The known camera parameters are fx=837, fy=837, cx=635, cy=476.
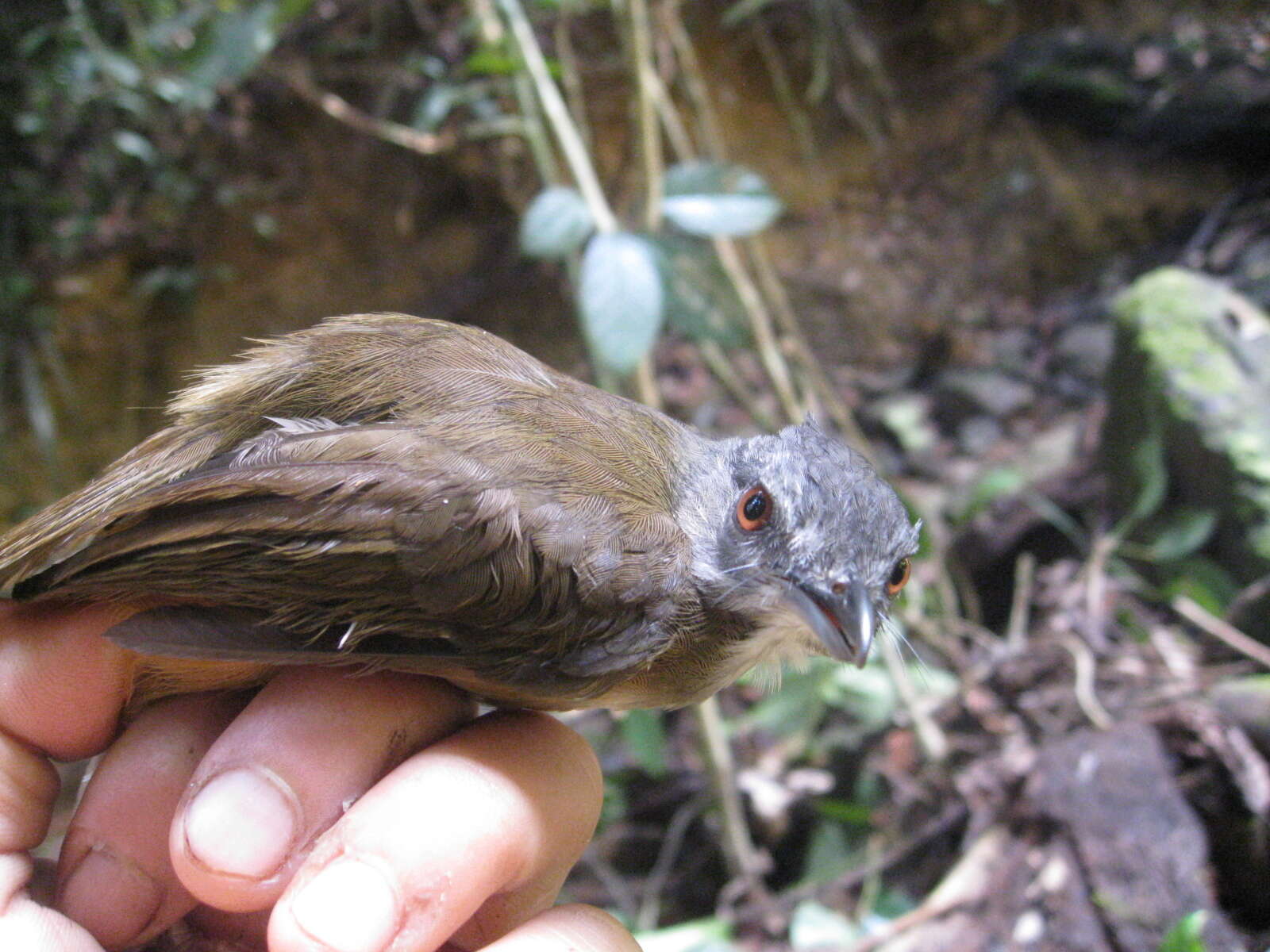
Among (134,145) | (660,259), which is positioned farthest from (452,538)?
(134,145)

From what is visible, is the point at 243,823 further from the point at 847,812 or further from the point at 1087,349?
the point at 1087,349

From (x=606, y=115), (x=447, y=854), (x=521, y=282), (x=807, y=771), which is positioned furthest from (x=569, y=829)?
(x=606, y=115)

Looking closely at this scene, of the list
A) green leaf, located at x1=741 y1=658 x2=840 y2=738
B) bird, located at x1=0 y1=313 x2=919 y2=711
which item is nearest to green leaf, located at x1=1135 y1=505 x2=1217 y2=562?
green leaf, located at x1=741 y1=658 x2=840 y2=738

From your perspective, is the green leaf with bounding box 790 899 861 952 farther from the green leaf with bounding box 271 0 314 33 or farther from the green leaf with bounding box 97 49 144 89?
the green leaf with bounding box 97 49 144 89

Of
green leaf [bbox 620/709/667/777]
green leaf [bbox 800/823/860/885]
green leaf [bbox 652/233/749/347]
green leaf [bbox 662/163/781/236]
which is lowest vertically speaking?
green leaf [bbox 800/823/860/885]

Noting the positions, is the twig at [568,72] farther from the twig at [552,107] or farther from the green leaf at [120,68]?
the green leaf at [120,68]

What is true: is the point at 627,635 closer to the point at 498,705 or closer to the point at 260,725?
the point at 498,705
